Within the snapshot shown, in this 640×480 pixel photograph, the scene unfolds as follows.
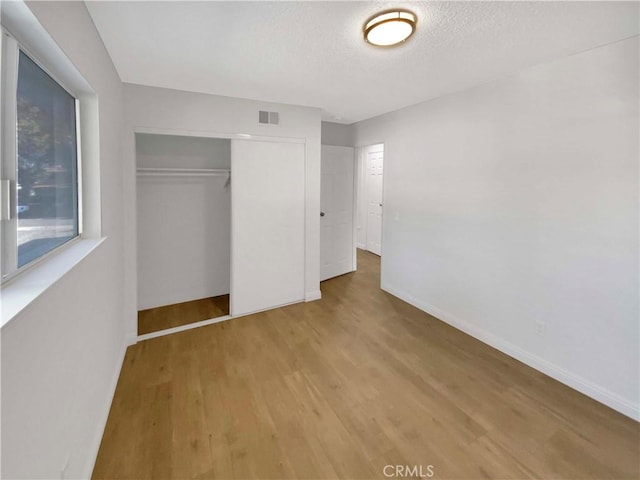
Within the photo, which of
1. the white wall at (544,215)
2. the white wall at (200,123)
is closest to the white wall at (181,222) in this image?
the white wall at (200,123)

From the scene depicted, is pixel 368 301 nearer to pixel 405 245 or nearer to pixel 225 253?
pixel 405 245

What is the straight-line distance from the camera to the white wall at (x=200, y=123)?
2883 mm

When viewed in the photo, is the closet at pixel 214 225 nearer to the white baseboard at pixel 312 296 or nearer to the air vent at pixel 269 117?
the white baseboard at pixel 312 296

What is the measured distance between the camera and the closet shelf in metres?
3.41

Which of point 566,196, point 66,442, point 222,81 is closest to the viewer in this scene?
point 66,442

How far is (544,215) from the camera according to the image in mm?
2512

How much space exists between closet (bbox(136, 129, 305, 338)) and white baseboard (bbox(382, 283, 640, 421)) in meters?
1.81

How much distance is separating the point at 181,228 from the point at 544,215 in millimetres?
3728

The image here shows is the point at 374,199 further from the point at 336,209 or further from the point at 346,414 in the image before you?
the point at 346,414

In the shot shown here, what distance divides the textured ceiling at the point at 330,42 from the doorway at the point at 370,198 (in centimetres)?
374

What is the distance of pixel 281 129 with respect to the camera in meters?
3.58

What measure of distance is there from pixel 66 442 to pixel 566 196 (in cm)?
332

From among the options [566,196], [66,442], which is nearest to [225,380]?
[66,442]

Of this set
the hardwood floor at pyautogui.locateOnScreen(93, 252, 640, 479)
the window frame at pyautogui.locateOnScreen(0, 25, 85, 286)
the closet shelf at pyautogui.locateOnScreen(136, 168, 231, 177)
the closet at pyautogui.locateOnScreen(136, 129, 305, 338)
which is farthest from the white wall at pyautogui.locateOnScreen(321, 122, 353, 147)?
the window frame at pyautogui.locateOnScreen(0, 25, 85, 286)
